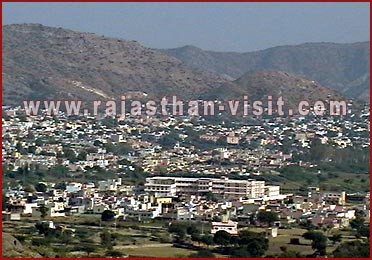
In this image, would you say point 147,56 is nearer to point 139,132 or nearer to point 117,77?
point 117,77

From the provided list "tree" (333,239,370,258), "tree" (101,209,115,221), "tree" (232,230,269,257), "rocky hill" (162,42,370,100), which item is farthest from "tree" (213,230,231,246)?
"rocky hill" (162,42,370,100)

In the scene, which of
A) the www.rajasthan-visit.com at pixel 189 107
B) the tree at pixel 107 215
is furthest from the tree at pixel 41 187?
the www.rajasthan-visit.com at pixel 189 107

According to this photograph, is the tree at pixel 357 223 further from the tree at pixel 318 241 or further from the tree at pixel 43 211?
the tree at pixel 43 211

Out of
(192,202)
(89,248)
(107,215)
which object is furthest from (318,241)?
(192,202)

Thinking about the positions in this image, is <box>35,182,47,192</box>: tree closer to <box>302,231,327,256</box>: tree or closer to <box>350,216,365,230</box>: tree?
<box>350,216,365,230</box>: tree

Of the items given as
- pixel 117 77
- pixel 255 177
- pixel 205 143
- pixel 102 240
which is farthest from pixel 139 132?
pixel 102 240

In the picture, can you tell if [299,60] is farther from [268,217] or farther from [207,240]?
[207,240]
